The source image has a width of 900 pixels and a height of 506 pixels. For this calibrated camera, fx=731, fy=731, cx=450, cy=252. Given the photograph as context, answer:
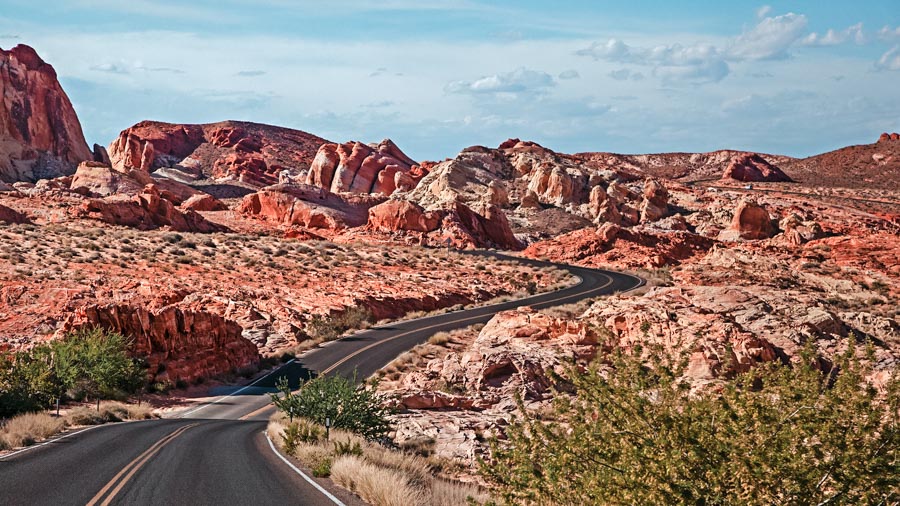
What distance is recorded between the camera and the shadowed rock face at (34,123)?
329ft

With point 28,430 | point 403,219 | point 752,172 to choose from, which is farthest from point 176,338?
point 752,172

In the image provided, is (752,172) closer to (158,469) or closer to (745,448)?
(158,469)

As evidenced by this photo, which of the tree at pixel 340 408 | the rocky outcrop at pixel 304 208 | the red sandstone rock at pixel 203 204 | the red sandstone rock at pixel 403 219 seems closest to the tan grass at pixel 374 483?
the tree at pixel 340 408

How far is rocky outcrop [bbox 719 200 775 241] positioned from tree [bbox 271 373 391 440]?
230ft

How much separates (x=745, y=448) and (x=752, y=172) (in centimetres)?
15155

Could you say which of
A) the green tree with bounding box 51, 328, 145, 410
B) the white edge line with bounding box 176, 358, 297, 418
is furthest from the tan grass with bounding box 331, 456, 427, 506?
the white edge line with bounding box 176, 358, 297, 418

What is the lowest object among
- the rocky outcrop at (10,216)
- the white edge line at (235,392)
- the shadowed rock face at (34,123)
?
the white edge line at (235,392)

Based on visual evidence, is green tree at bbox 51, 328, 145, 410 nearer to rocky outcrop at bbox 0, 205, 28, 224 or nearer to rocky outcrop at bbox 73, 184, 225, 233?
rocky outcrop at bbox 0, 205, 28, 224

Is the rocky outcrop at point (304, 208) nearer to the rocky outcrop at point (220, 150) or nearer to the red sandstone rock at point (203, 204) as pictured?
the red sandstone rock at point (203, 204)

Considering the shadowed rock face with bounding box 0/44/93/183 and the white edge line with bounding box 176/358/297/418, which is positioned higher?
the shadowed rock face with bounding box 0/44/93/183

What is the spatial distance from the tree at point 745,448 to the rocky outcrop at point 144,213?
67.6 m

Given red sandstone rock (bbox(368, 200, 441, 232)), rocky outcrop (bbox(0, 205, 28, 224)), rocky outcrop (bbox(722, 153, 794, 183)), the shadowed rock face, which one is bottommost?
red sandstone rock (bbox(368, 200, 441, 232))

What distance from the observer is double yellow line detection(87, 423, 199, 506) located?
999 centimetres

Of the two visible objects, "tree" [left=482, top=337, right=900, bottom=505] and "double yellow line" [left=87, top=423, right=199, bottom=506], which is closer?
"tree" [left=482, top=337, right=900, bottom=505]
